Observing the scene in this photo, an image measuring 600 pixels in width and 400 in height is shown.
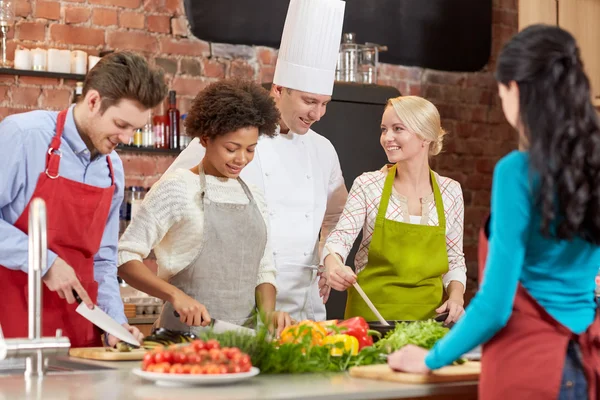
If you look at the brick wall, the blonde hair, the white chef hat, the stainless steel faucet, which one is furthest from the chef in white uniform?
the brick wall

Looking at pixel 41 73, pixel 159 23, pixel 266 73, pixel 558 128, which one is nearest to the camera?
pixel 558 128

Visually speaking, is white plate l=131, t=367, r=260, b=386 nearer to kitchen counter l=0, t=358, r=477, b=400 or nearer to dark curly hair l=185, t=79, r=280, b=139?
kitchen counter l=0, t=358, r=477, b=400

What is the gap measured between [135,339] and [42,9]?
2499 mm

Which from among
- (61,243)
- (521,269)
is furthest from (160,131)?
(521,269)

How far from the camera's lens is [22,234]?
218 cm

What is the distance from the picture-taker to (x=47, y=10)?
4.18 metres

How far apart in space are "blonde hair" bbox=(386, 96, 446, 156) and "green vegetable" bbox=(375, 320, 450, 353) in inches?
35.0

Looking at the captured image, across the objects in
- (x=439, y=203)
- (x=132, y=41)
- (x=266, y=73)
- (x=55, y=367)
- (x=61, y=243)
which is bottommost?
(x=55, y=367)

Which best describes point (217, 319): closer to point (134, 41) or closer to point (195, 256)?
point (195, 256)

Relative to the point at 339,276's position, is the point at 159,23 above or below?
above

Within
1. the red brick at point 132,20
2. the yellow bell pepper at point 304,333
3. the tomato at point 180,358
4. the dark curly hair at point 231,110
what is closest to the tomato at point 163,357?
the tomato at point 180,358

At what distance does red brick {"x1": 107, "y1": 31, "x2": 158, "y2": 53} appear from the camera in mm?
4324

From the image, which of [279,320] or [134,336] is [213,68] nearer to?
[279,320]

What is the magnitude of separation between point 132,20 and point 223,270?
7.31 feet
